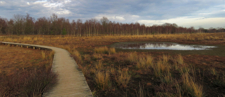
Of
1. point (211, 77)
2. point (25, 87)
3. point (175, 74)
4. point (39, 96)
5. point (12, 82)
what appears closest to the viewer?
point (39, 96)

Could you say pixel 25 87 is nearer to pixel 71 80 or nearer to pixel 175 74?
pixel 71 80

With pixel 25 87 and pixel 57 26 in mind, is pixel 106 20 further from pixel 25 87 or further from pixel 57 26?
pixel 25 87

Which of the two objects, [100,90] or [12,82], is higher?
[12,82]

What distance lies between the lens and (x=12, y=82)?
369 centimetres

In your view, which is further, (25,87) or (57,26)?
(57,26)

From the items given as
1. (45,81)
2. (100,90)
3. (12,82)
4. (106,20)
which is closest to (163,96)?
(100,90)

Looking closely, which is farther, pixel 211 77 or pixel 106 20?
pixel 106 20

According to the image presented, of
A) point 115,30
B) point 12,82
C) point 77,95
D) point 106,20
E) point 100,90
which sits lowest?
point 100,90

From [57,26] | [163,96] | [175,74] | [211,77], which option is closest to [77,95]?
[163,96]

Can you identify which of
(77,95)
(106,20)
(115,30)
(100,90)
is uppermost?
(106,20)

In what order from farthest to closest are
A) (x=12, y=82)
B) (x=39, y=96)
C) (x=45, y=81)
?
(x=45, y=81)
(x=12, y=82)
(x=39, y=96)

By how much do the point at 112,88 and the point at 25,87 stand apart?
114 inches

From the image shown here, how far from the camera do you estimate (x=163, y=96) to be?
12.4 ft

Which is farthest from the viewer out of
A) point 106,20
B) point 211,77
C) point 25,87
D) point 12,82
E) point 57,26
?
point 106,20
